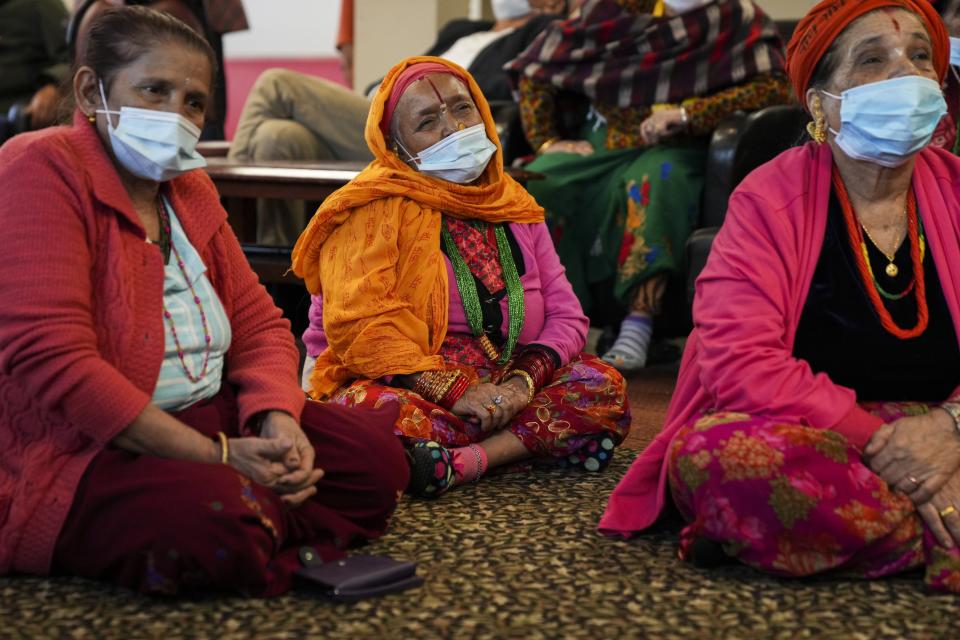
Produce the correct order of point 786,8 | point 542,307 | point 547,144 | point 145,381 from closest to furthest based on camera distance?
point 145,381 < point 542,307 < point 547,144 < point 786,8

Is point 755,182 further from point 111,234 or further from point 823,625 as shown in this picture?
point 111,234

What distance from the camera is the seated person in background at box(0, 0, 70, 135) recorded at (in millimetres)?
5457

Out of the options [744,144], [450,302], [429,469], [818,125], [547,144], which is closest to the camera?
[818,125]

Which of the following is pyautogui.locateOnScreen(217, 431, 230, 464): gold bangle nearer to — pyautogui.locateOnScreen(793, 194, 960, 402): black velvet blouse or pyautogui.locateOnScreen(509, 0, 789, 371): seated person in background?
pyautogui.locateOnScreen(793, 194, 960, 402): black velvet blouse

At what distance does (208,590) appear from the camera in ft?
5.82

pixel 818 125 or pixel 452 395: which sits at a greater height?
pixel 818 125

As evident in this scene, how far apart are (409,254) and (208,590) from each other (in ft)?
2.98

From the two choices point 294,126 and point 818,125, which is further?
point 294,126

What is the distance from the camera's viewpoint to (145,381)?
1835mm

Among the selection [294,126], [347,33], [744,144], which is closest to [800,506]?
[744,144]

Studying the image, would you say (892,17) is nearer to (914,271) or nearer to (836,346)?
(914,271)

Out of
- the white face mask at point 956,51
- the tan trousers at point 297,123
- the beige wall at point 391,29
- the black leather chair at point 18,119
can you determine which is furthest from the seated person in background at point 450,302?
the beige wall at point 391,29

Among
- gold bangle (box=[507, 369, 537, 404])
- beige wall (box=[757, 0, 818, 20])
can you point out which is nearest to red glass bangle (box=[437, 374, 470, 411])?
gold bangle (box=[507, 369, 537, 404])

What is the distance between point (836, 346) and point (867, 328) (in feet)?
0.19
